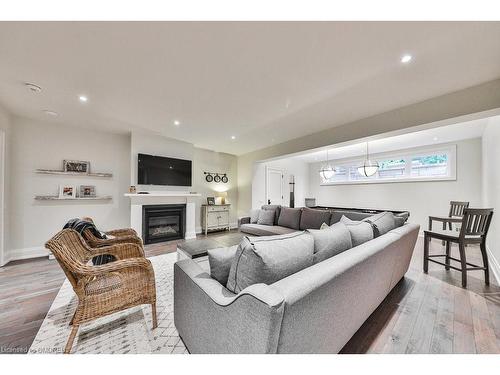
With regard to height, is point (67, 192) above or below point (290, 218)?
above

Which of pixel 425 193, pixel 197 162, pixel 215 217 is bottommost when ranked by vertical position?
pixel 215 217

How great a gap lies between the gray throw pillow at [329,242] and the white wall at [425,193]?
5144mm

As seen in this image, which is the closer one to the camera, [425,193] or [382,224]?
[382,224]

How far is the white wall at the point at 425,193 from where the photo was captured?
4.46m

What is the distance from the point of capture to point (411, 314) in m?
1.77

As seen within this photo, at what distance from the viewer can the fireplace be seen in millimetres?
4168

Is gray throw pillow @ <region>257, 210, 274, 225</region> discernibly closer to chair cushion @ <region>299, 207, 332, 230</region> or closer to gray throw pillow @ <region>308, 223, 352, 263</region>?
chair cushion @ <region>299, 207, 332, 230</region>

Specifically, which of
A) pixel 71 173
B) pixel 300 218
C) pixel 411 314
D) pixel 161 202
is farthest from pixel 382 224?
pixel 71 173

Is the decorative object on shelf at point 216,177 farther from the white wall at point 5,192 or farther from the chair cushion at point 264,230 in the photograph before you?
the white wall at point 5,192

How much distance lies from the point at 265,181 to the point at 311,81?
166 inches

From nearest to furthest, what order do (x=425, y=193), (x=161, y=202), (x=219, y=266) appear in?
(x=219, y=266) → (x=161, y=202) → (x=425, y=193)

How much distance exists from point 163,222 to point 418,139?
20.5ft

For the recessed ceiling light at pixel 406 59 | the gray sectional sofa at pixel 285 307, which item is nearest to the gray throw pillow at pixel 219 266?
the gray sectional sofa at pixel 285 307

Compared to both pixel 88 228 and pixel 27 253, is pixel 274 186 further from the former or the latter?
pixel 27 253
